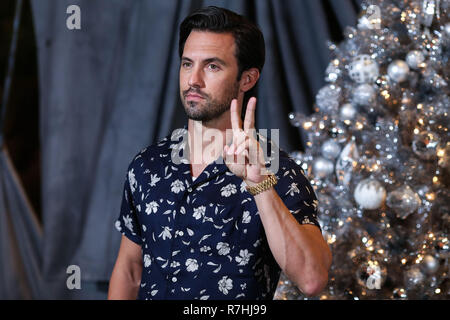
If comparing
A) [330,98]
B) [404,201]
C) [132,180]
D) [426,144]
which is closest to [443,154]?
[426,144]

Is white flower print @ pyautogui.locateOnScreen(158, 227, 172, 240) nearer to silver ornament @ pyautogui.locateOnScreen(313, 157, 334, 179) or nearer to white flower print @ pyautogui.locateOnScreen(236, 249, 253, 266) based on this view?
white flower print @ pyautogui.locateOnScreen(236, 249, 253, 266)

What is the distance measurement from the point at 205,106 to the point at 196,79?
0.21 ft

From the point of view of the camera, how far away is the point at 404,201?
1924mm

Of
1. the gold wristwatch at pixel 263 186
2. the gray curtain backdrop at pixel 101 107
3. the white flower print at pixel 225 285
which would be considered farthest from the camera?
the gray curtain backdrop at pixel 101 107

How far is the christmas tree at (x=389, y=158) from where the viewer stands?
6.47ft

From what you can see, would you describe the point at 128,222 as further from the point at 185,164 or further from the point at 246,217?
the point at 246,217

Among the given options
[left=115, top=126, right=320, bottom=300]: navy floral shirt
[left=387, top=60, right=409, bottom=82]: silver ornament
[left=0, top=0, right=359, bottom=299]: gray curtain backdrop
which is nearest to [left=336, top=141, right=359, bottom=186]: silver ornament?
[left=387, top=60, right=409, bottom=82]: silver ornament

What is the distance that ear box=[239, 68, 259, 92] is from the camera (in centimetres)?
142

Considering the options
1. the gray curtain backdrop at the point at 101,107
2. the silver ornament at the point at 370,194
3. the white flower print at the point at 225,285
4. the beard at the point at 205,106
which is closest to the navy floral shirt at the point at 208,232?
the white flower print at the point at 225,285

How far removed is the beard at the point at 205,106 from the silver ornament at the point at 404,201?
805mm

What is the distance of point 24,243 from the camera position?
118 inches

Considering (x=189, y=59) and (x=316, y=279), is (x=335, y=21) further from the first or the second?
(x=316, y=279)

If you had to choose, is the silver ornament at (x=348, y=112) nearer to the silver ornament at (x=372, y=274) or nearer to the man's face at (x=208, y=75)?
Answer: the silver ornament at (x=372, y=274)
